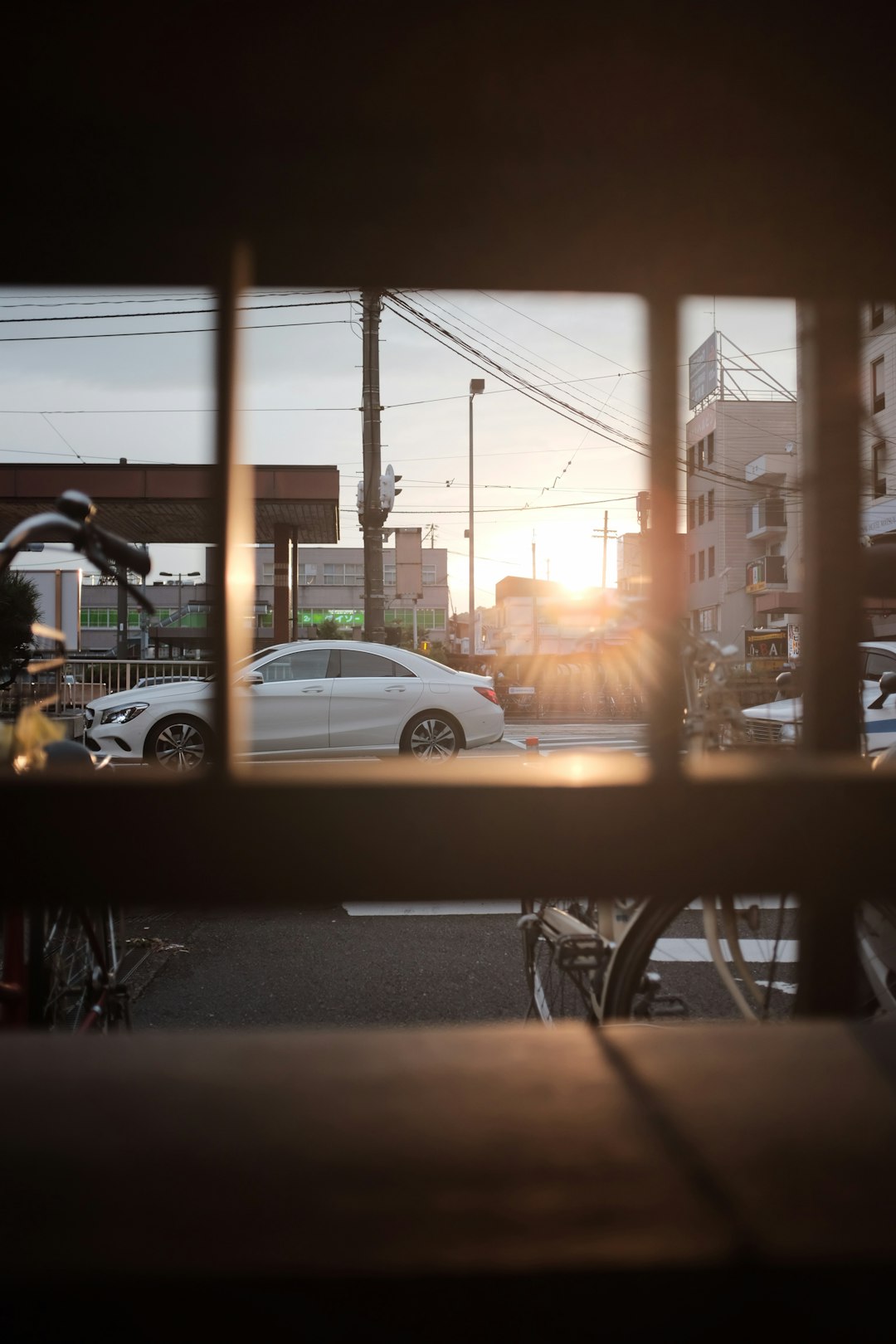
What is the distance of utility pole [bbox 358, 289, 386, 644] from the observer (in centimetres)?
1472

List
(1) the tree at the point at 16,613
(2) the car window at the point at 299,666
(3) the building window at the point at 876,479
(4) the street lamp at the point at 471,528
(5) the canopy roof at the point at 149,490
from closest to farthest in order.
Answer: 1. (1) the tree at the point at 16,613
2. (3) the building window at the point at 876,479
3. (2) the car window at the point at 299,666
4. (5) the canopy roof at the point at 149,490
5. (4) the street lamp at the point at 471,528

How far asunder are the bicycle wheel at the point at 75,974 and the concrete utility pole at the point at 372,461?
38.9 ft

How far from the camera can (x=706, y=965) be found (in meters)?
4.86

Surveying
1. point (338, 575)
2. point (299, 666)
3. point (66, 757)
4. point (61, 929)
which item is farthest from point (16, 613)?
point (338, 575)

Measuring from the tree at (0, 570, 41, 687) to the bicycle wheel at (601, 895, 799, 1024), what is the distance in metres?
2.61

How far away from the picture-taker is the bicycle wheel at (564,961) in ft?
8.66

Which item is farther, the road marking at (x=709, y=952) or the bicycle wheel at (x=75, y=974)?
the road marking at (x=709, y=952)

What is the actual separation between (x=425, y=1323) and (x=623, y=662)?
1868 millimetres

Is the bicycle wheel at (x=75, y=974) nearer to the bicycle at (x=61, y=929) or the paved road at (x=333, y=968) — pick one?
the bicycle at (x=61, y=929)

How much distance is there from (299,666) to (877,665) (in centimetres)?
640

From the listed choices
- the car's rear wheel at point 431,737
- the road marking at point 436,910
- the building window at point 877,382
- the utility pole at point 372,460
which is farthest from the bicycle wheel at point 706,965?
the building window at point 877,382

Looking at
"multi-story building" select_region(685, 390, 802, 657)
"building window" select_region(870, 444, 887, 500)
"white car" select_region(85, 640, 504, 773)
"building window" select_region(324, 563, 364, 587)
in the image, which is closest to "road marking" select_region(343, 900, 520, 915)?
"building window" select_region(870, 444, 887, 500)

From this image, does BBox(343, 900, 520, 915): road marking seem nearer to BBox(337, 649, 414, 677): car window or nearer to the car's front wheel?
the car's front wheel

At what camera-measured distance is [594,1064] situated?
1988 mm
